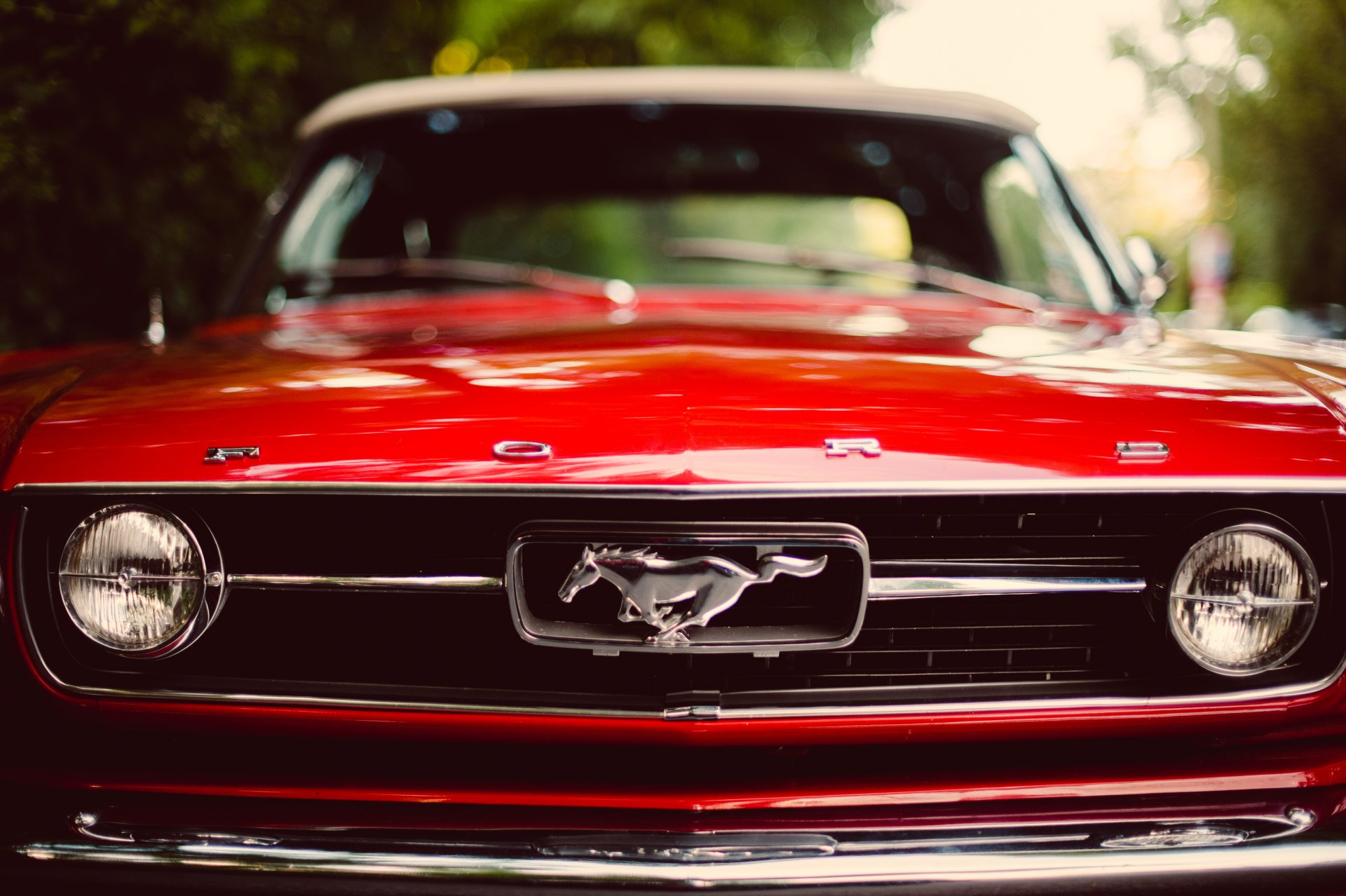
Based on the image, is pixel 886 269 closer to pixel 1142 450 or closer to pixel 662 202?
pixel 662 202

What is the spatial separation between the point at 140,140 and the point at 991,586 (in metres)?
3.24

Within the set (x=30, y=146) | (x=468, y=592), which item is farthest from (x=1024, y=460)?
(x=30, y=146)

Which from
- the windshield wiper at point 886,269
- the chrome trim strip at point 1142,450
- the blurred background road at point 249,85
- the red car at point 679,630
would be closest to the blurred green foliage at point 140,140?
the blurred background road at point 249,85

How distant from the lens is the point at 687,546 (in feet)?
4.34

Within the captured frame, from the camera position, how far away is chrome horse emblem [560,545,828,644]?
51.5 inches


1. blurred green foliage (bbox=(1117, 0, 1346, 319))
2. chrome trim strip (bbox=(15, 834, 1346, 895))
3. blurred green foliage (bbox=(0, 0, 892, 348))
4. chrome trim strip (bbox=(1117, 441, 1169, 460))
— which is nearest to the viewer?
chrome trim strip (bbox=(15, 834, 1346, 895))

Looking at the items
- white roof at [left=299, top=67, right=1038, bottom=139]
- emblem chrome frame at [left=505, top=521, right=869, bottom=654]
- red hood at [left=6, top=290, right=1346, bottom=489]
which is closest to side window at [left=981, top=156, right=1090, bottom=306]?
white roof at [left=299, top=67, right=1038, bottom=139]

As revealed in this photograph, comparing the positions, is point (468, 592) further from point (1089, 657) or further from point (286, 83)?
point (286, 83)

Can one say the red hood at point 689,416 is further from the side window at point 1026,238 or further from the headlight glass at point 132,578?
the side window at point 1026,238

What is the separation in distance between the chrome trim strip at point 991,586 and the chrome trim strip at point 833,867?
295mm

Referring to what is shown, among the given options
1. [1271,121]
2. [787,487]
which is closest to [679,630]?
[787,487]

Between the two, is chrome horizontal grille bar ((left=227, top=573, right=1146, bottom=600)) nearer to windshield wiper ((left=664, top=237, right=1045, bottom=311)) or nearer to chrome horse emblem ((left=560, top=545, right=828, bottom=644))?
chrome horse emblem ((left=560, top=545, right=828, bottom=644))

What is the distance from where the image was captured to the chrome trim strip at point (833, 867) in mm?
1229

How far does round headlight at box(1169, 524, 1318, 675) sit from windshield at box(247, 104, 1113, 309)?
4.16ft
